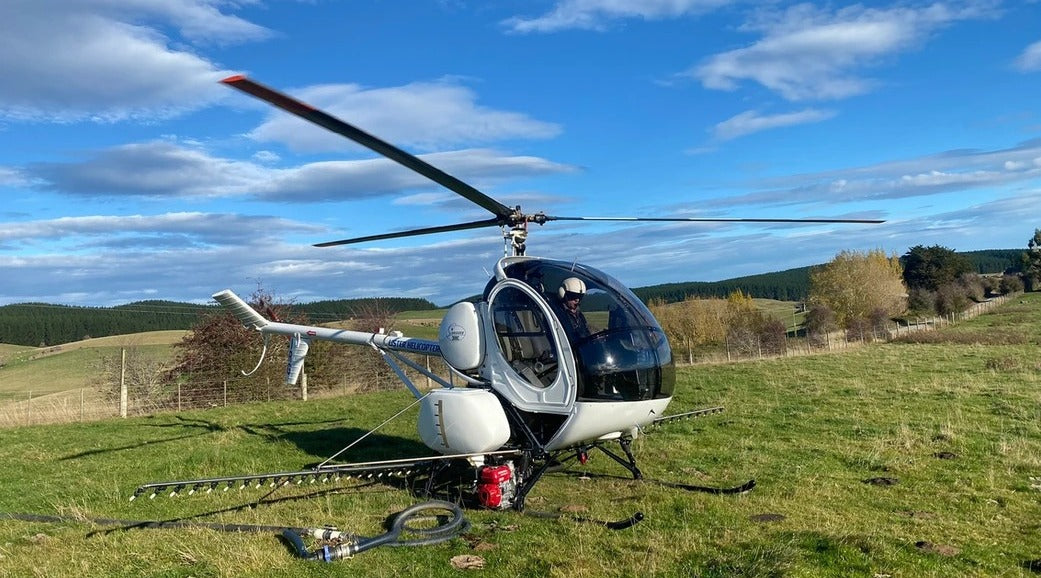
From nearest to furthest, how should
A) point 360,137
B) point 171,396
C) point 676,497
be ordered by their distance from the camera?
→ point 360,137, point 676,497, point 171,396

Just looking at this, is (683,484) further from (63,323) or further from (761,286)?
(761,286)

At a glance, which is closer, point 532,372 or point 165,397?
point 532,372

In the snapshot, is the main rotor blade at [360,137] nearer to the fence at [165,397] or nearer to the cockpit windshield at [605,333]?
the cockpit windshield at [605,333]

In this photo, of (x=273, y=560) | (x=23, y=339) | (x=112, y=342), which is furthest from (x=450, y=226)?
(x=23, y=339)

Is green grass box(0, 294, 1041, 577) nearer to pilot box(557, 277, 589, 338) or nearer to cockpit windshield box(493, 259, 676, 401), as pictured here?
cockpit windshield box(493, 259, 676, 401)

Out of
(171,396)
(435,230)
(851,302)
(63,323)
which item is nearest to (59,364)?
(171,396)

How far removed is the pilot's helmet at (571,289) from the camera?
8.01m

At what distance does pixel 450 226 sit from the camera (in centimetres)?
900

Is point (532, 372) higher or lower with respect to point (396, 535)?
higher

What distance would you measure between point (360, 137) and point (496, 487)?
13.9ft

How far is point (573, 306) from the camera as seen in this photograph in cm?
796

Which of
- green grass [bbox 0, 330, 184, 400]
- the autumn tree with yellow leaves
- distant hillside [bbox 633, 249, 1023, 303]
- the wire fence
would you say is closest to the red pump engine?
the wire fence

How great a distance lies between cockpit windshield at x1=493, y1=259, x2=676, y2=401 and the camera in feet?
24.7

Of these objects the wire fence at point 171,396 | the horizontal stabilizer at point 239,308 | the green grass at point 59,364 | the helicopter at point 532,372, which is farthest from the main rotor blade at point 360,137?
the green grass at point 59,364
